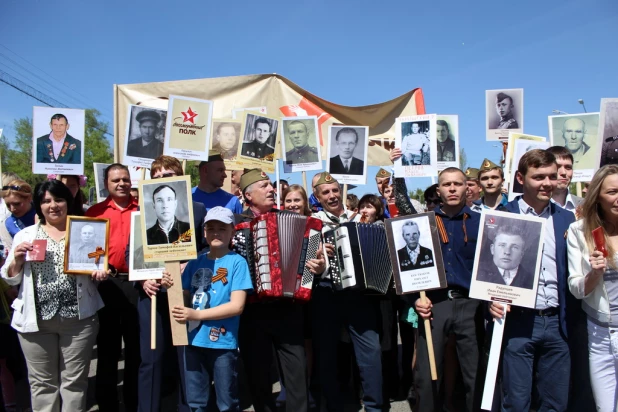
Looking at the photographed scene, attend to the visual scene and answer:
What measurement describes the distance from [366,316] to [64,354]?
279cm

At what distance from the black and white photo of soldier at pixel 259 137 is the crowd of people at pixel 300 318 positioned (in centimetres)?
144

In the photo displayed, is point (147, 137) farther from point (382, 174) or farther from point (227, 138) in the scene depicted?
point (382, 174)

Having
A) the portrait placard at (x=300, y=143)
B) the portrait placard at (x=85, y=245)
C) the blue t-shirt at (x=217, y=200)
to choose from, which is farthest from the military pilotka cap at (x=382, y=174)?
the portrait placard at (x=85, y=245)

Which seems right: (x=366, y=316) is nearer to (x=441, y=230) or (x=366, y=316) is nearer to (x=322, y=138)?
(x=441, y=230)

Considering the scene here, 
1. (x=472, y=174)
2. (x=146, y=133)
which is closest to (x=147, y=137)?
(x=146, y=133)

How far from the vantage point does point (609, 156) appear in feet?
15.1

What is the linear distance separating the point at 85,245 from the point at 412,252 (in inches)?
115

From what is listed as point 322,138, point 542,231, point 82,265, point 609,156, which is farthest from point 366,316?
point 322,138

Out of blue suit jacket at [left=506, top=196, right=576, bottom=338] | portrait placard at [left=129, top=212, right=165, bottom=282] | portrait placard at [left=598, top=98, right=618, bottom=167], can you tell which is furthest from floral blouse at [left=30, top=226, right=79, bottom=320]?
portrait placard at [left=598, top=98, right=618, bottom=167]

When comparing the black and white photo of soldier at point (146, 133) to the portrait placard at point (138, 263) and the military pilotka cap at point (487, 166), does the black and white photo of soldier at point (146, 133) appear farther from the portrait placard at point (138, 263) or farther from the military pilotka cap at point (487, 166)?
the military pilotka cap at point (487, 166)

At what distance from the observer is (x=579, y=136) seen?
18.2 feet

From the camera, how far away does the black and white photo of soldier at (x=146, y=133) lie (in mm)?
5715

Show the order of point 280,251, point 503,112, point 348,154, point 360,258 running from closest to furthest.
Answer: point 280,251 → point 360,258 → point 348,154 → point 503,112

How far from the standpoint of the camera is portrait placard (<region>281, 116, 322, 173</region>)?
6383mm
